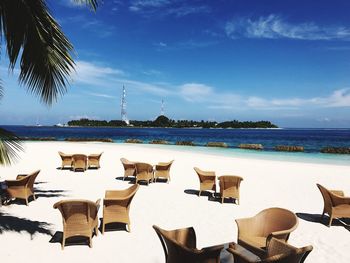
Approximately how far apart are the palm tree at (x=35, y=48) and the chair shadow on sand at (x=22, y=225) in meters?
1.89

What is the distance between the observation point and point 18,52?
4.70m

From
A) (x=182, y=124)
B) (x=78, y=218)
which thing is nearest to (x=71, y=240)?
(x=78, y=218)

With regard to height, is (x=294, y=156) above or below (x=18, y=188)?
below

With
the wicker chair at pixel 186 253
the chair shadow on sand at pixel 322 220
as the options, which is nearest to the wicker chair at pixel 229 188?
the chair shadow on sand at pixel 322 220

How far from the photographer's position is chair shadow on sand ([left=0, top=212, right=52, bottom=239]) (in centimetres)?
559

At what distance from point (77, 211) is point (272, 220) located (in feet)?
10.3

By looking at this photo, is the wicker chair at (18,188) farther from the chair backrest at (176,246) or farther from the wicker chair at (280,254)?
the wicker chair at (280,254)

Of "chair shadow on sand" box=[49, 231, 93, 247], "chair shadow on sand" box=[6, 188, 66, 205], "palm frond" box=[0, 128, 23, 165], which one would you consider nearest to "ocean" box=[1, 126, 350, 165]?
"chair shadow on sand" box=[6, 188, 66, 205]

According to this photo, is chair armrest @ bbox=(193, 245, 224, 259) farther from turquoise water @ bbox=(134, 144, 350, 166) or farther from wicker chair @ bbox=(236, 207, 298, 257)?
turquoise water @ bbox=(134, 144, 350, 166)

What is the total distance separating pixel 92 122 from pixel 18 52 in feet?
594

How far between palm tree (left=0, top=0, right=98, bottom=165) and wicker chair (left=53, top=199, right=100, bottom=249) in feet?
4.16

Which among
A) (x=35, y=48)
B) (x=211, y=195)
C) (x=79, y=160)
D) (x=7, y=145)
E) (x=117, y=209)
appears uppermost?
(x=35, y=48)

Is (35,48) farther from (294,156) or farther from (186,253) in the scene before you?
(294,156)

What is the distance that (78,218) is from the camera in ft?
16.6
